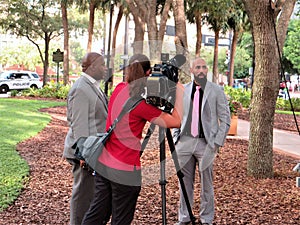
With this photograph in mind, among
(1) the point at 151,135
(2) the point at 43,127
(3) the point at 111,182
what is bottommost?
(2) the point at 43,127

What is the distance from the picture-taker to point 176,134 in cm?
547

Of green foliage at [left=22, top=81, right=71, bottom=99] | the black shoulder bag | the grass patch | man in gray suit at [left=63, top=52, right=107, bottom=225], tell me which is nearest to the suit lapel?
man in gray suit at [left=63, top=52, right=107, bottom=225]

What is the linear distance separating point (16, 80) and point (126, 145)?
119 ft

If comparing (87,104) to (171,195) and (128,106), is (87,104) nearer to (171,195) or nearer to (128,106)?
(128,106)

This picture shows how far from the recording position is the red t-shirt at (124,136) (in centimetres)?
356

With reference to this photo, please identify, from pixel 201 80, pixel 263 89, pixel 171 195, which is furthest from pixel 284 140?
pixel 201 80

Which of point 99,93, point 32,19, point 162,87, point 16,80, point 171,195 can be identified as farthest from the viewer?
point 32,19

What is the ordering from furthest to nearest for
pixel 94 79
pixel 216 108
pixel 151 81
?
pixel 216 108, pixel 94 79, pixel 151 81

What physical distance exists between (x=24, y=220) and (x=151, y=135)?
8.16 ft

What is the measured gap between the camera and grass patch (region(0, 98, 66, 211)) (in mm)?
7062

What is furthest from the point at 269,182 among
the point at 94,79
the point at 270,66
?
the point at 94,79

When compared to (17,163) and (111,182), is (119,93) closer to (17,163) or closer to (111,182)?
(111,182)

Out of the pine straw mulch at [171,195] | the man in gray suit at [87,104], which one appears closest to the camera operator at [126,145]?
the pine straw mulch at [171,195]

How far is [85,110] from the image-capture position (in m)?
4.32
